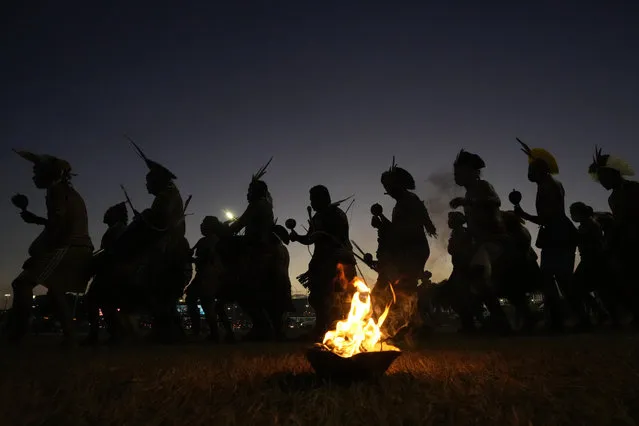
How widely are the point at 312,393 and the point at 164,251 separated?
18.1 feet

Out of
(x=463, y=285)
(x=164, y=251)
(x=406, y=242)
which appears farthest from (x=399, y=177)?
(x=164, y=251)

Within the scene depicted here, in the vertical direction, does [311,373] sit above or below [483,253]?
below

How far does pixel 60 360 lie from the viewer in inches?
183

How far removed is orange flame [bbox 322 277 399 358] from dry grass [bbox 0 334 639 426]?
29cm

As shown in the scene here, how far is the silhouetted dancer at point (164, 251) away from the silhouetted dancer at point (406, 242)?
145 inches

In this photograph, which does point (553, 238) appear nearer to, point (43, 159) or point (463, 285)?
point (463, 285)

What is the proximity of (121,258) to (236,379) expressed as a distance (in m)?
4.64

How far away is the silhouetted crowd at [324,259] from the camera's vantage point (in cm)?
666

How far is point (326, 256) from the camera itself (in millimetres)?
7602

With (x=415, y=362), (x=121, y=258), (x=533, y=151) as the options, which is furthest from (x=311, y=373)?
(x=533, y=151)

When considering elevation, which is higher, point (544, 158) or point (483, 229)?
point (544, 158)

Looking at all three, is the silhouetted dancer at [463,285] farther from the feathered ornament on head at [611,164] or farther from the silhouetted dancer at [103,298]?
the silhouetted dancer at [103,298]

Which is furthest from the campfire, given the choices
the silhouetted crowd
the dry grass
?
the silhouetted crowd

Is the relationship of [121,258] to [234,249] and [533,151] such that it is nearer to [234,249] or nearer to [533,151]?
[234,249]
